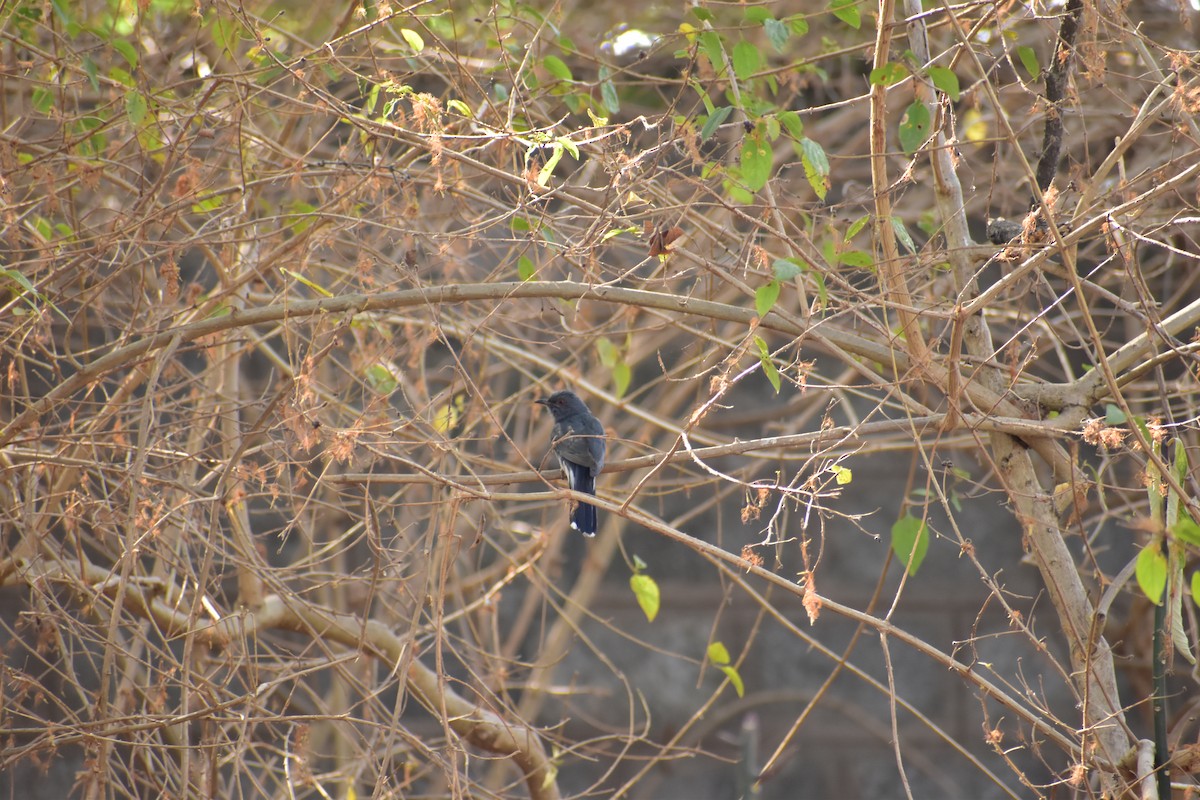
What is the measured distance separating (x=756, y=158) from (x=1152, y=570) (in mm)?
1247

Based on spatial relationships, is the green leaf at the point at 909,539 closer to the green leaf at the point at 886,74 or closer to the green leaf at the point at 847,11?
the green leaf at the point at 886,74

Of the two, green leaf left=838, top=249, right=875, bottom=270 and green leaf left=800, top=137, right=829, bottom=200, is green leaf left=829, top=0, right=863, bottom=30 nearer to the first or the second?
green leaf left=800, top=137, right=829, bottom=200

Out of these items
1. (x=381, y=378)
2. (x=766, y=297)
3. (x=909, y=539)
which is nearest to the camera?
(x=766, y=297)

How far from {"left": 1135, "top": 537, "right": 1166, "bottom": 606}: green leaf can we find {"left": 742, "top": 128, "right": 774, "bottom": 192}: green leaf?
1151mm

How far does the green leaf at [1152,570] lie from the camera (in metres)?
2.17

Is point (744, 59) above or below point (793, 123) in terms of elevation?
above

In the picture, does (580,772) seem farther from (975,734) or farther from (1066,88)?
(1066,88)

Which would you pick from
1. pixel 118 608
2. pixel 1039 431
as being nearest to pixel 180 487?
pixel 118 608

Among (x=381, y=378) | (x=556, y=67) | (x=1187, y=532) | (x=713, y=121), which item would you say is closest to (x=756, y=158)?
(x=713, y=121)

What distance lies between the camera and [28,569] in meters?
3.07

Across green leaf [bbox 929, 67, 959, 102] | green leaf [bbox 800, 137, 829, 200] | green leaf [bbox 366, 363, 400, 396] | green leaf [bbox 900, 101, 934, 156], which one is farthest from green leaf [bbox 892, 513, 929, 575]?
green leaf [bbox 366, 363, 400, 396]

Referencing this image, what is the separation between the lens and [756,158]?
275 centimetres

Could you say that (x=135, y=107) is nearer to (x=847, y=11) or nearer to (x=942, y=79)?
(x=847, y=11)

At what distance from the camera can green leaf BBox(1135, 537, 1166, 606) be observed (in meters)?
2.17
